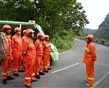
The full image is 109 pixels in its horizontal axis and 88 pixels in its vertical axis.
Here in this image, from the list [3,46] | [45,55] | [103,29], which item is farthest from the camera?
[103,29]

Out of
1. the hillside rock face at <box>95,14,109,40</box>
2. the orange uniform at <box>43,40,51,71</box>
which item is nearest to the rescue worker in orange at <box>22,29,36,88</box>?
the orange uniform at <box>43,40,51,71</box>

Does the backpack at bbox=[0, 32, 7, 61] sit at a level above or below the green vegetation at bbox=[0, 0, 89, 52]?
below

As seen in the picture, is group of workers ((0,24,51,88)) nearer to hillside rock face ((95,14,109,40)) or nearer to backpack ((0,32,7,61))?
backpack ((0,32,7,61))

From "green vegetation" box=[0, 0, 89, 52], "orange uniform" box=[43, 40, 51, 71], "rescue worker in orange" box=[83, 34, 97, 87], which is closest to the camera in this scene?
"rescue worker in orange" box=[83, 34, 97, 87]

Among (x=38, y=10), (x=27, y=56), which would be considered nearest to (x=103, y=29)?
(x=38, y=10)

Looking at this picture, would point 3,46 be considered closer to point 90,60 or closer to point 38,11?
point 90,60

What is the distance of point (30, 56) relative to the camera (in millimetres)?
6879

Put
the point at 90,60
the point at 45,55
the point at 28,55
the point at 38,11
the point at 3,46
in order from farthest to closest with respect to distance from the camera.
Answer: the point at 38,11, the point at 45,55, the point at 90,60, the point at 3,46, the point at 28,55

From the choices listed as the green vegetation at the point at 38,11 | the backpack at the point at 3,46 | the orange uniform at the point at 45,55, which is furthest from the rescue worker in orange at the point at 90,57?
the green vegetation at the point at 38,11

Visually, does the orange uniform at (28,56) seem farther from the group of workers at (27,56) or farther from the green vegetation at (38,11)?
the green vegetation at (38,11)

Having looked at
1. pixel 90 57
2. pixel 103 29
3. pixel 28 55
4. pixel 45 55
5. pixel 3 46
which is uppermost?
pixel 103 29

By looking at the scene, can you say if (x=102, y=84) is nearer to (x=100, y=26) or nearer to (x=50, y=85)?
(x=50, y=85)

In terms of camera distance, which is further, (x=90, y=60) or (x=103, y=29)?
(x=103, y=29)

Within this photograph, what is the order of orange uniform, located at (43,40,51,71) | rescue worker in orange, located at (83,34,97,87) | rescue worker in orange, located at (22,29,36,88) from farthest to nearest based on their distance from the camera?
orange uniform, located at (43,40,51,71) < rescue worker in orange, located at (83,34,97,87) < rescue worker in orange, located at (22,29,36,88)
